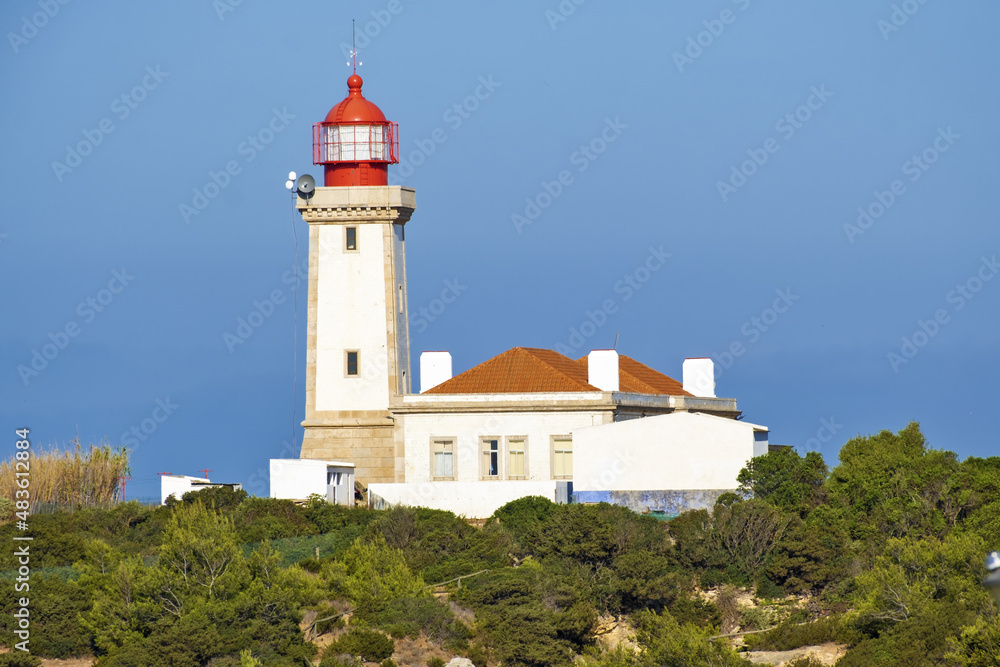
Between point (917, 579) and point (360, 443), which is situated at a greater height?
point (360, 443)

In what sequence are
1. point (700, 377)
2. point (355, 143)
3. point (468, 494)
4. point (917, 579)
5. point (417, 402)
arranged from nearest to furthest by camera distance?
point (917, 579), point (468, 494), point (417, 402), point (355, 143), point (700, 377)

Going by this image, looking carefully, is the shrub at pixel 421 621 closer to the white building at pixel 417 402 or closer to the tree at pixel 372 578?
the tree at pixel 372 578

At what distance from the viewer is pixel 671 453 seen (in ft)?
121

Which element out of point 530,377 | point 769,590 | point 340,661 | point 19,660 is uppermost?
point 530,377

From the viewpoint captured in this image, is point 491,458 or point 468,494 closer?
point 468,494

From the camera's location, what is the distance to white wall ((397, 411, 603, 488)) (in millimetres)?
39094

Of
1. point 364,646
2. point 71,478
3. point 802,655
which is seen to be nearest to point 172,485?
point 71,478

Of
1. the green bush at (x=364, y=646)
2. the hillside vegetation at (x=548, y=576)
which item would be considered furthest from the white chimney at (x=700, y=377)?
the green bush at (x=364, y=646)

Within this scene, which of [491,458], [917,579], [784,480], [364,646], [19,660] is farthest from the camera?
[491,458]

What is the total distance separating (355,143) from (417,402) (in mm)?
7352

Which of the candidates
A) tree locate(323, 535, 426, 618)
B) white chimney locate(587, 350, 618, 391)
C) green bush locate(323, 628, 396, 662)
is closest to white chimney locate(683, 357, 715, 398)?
white chimney locate(587, 350, 618, 391)

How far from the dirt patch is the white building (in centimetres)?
799

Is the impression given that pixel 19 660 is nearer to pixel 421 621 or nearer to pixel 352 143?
pixel 421 621

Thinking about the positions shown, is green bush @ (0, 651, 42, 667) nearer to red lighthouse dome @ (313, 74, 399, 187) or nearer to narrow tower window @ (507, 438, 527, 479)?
narrow tower window @ (507, 438, 527, 479)
